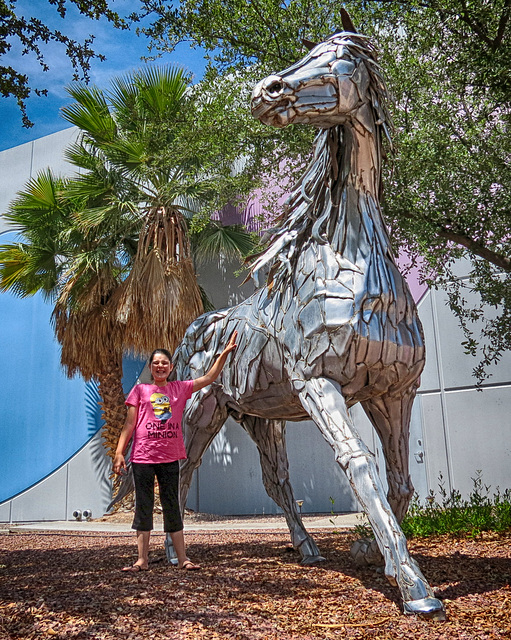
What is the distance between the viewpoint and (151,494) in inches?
170

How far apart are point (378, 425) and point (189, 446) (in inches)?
69.5

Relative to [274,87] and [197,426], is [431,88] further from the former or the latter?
[197,426]

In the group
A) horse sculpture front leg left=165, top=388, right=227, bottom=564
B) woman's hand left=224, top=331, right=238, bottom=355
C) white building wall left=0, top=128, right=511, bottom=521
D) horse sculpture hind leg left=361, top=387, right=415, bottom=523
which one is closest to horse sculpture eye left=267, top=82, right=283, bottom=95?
woman's hand left=224, top=331, right=238, bottom=355

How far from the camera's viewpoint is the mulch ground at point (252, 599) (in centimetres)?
272

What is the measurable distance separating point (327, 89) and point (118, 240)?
9.88 meters

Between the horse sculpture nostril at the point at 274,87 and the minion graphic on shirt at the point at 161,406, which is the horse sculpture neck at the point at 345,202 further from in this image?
the minion graphic on shirt at the point at 161,406

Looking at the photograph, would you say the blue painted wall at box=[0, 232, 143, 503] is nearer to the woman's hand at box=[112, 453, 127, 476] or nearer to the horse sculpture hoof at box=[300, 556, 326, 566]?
the horse sculpture hoof at box=[300, 556, 326, 566]

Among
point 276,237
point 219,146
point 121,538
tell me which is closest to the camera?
point 276,237

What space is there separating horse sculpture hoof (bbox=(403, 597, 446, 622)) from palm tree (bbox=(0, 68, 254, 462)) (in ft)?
29.2

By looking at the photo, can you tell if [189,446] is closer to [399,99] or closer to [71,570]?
[71,570]

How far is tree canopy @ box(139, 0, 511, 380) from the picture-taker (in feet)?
20.9

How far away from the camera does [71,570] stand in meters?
4.84

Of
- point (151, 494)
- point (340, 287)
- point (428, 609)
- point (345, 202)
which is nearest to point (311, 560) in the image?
point (151, 494)

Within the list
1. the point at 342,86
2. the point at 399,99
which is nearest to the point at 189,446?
the point at 342,86
